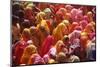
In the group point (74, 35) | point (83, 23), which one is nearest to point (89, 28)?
point (83, 23)

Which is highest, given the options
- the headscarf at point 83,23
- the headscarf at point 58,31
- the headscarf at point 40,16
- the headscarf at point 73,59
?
the headscarf at point 40,16

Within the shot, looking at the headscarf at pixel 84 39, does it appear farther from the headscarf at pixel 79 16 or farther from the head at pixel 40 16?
the head at pixel 40 16

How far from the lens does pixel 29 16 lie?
221cm

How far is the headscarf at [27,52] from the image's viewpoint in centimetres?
218

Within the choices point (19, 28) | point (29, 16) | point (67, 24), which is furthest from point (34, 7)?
point (67, 24)

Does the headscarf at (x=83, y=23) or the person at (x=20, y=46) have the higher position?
the headscarf at (x=83, y=23)

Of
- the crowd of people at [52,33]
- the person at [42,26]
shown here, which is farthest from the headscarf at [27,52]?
the person at [42,26]

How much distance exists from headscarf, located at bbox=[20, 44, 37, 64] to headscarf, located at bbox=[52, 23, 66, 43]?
0.28m

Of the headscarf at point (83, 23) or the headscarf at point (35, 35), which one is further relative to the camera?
the headscarf at point (83, 23)

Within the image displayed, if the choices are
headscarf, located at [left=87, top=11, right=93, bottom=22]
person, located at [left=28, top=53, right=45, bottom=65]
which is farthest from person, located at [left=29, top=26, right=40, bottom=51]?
headscarf, located at [left=87, top=11, right=93, bottom=22]

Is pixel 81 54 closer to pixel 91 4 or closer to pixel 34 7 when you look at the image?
pixel 91 4

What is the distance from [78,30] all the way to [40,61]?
1.95 ft

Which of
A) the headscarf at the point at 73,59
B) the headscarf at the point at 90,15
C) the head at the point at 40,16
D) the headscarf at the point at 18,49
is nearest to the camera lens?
the headscarf at the point at 18,49

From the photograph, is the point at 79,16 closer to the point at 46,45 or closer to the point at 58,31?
the point at 58,31
